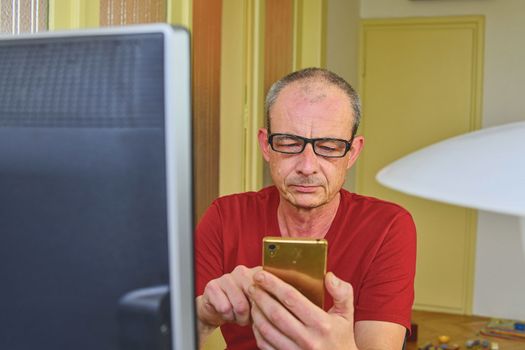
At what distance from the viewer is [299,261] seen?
0.99m

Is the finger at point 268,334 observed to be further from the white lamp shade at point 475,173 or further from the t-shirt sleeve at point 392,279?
the t-shirt sleeve at point 392,279

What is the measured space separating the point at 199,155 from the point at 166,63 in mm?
2249

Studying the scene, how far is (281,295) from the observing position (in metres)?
0.88

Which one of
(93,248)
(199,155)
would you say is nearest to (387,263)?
(93,248)

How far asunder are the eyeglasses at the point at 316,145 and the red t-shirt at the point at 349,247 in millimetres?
158

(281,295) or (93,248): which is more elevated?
(93,248)

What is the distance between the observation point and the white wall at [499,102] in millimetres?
5422

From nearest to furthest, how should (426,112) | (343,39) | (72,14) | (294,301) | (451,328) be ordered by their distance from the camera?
(294,301)
(72,14)
(343,39)
(451,328)
(426,112)

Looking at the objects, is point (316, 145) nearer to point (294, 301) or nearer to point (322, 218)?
point (322, 218)

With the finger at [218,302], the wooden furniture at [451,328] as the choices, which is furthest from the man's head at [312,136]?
the wooden furniture at [451,328]

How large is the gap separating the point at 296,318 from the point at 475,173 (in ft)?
0.95

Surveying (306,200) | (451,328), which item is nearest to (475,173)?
(306,200)

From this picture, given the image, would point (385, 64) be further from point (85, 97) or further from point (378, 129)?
point (85, 97)

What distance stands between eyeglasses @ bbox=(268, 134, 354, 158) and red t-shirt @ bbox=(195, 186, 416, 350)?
0.16 m
